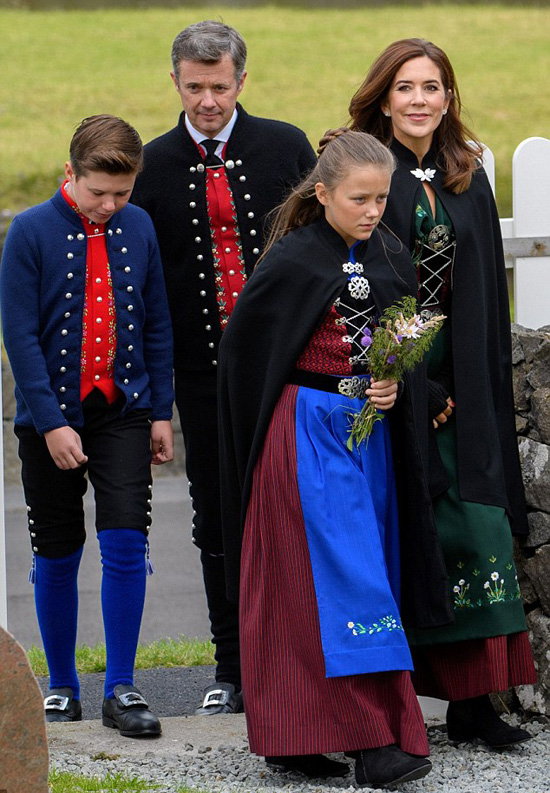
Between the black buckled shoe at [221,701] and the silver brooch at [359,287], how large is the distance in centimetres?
152

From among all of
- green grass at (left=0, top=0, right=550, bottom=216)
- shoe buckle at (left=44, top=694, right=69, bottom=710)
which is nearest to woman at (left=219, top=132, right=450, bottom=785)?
shoe buckle at (left=44, top=694, right=69, bottom=710)

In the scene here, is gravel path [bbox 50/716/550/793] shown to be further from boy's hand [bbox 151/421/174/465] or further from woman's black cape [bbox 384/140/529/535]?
boy's hand [bbox 151/421/174/465]

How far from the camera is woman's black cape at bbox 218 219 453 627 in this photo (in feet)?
12.6

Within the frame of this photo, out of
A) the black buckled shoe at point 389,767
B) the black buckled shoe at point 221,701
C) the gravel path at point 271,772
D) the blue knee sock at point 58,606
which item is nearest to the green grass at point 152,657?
the black buckled shoe at point 221,701

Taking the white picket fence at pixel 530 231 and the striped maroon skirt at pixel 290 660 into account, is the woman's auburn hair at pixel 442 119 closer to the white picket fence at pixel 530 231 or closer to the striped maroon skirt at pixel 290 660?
the white picket fence at pixel 530 231

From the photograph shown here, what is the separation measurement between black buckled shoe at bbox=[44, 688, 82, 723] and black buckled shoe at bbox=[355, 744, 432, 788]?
3.80 feet

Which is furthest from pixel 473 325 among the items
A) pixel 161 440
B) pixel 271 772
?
pixel 271 772

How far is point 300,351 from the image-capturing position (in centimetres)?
384

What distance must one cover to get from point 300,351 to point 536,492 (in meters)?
1.00

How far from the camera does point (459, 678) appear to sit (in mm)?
4086

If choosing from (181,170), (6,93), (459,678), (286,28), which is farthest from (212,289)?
(286,28)

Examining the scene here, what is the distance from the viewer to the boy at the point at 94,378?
4.18 metres

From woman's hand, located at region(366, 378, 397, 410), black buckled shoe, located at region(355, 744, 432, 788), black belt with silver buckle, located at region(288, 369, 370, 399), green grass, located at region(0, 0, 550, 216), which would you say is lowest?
black buckled shoe, located at region(355, 744, 432, 788)

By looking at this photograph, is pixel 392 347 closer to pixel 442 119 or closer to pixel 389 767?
pixel 442 119
